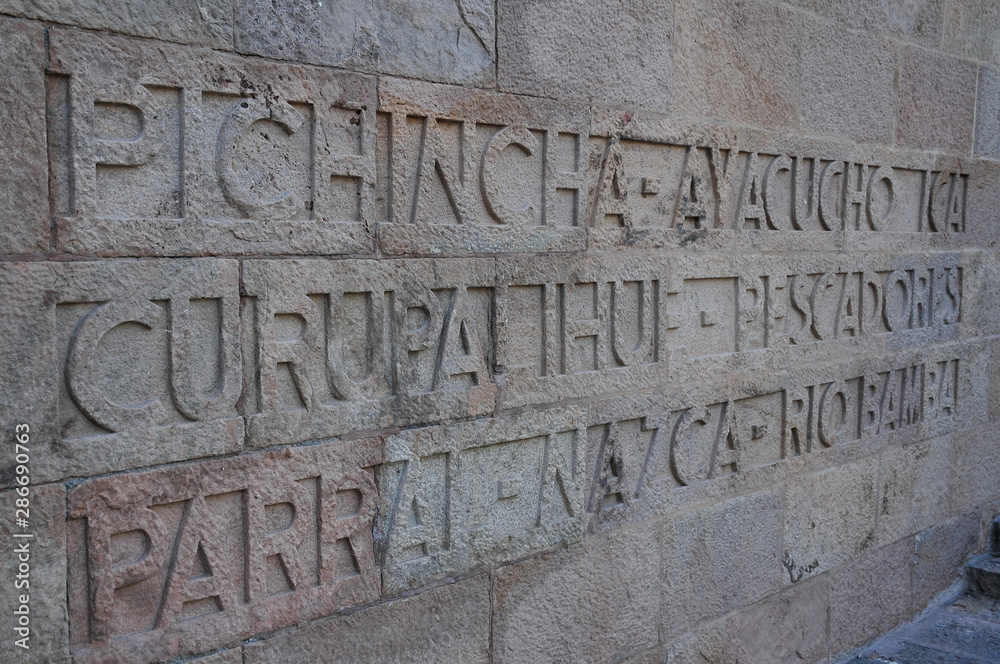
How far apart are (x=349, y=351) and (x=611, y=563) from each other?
3.62 feet

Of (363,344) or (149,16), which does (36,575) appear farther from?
(149,16)

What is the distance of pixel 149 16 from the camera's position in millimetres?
1632

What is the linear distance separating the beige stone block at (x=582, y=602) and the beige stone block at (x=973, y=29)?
2.58 meters

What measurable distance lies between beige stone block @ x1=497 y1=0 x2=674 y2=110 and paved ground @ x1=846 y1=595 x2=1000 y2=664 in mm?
2379

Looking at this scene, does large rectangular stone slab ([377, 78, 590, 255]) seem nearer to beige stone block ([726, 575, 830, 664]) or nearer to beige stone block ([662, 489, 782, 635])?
beige stone block ([662, 489, 782, 635])

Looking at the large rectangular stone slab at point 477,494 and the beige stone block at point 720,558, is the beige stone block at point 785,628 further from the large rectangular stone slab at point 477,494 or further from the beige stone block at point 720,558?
the large rectangular stone slab at point 477,494

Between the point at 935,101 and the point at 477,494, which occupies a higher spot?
the point at 935,101

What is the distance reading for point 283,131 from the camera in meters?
1.86

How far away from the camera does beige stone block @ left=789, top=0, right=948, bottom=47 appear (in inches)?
120

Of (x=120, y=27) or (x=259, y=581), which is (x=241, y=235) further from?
(x=259, y=581)

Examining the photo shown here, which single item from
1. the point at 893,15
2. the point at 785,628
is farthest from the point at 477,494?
the point at 893,15

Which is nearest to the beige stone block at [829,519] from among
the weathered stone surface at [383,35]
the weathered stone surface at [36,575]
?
the weathered stone surface at [383,35]

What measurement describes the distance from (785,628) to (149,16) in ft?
9.31

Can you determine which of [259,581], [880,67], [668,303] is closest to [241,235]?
[259,581]
